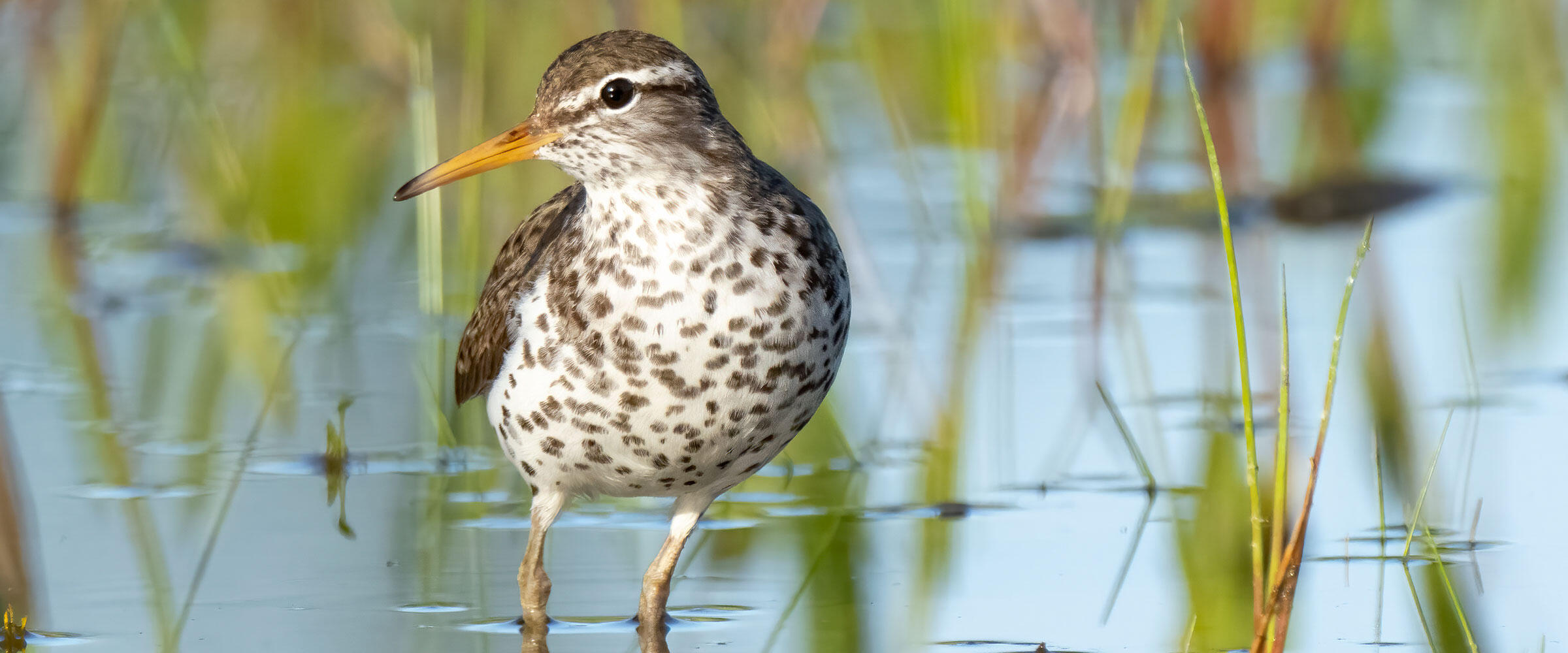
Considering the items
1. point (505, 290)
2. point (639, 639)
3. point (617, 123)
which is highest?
point (617, 123)

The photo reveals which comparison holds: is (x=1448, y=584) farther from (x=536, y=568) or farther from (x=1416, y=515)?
(x=536, y=568)

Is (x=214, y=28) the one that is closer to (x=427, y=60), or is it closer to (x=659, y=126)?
(x=427, y=60)

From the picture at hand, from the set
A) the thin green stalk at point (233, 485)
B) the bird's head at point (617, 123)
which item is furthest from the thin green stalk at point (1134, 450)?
the thin green stalk at point (233, 485)

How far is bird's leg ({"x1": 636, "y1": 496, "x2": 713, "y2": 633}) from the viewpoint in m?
5.93

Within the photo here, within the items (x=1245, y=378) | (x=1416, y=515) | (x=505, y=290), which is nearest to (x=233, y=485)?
(x=505, y=290)

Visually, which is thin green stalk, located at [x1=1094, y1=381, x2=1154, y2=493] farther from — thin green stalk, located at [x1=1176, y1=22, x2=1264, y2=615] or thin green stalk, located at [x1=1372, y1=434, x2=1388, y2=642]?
thin green stalk, located at [x1=1176, y1=22, x2=1264, y2=615]

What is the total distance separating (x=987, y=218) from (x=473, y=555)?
13.5 ft

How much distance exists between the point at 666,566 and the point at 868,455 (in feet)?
4.83

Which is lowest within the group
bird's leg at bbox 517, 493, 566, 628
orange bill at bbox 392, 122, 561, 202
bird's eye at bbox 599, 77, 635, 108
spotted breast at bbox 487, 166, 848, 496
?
bird's leg at bbox 517, 493, 566, 628

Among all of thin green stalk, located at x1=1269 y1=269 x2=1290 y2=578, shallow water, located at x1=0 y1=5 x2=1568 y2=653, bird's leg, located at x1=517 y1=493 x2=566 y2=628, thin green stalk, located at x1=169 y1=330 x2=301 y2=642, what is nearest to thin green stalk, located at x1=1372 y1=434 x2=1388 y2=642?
shallow water, located at x1=0 y1=5 x2=1568 y2=653

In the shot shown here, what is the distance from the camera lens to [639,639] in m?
5.80

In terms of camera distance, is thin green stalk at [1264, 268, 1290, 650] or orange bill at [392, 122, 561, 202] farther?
orange bill at [392, 122, 561, 202]

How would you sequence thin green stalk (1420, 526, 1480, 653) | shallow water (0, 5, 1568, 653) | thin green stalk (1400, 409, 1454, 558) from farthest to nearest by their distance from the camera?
shallow water (0, 5, 1568, 653) < thin green stalk (1400, 409, 1454, 558) < thin green stalk (1420, 526, 1480, 653)

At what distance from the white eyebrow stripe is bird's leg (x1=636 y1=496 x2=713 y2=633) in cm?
132
